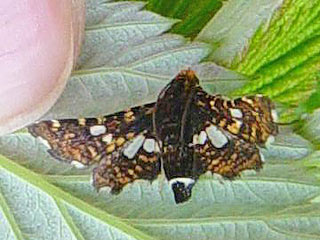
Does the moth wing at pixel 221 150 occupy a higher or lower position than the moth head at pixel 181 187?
higher

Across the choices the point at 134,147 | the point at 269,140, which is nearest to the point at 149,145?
the point at 134,147

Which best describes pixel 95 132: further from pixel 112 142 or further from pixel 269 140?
pixel 269 140

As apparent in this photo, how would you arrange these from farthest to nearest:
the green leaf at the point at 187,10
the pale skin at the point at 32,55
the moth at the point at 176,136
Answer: the green leaf at the point at 187,10 → the moth at the point at 176,136 → the pale skin at the point at 32,55

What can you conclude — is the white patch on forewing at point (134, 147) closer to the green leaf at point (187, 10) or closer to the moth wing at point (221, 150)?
the moth wing at point (221, 150)

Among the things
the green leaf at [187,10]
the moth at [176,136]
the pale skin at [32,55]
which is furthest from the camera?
the green leaf at [187,10]

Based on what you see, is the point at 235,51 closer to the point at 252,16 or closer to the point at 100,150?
the point at 252,16

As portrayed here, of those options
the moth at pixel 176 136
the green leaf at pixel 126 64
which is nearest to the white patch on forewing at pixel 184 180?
the moth at pixel 176 136
